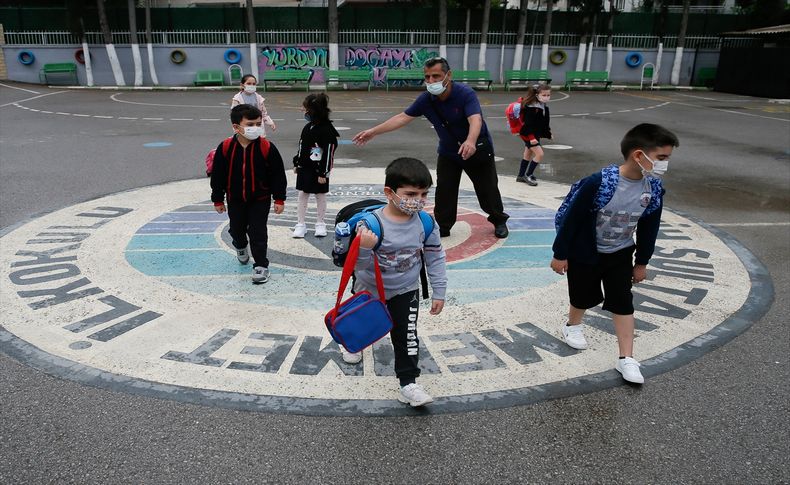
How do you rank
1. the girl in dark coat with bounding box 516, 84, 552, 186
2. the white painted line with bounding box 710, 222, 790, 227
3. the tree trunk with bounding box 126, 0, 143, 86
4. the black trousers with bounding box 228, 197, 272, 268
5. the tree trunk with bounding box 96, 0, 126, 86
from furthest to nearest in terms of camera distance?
1. the tree trunk with bounding box 126, 0, 143, 86
2. the tree trunk with bounding box 96, 0, 126, 86
3. the girl in dark coat with bounding box 516, 84, 552, 186
4. the white painted line with bounding box 710, 222, 790, 227
5. the black trousers with bounding box 228, 197, 272, 268

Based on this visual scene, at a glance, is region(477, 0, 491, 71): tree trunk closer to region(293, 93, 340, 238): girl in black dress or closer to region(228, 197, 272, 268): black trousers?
region(293, 93, 340, 238): girl in black dress

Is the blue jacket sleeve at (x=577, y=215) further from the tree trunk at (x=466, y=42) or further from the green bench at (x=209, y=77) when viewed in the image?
the tree trunk at (x=466, y=42)

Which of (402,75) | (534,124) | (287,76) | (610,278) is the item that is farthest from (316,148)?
(402,75)

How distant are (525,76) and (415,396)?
29.4 m

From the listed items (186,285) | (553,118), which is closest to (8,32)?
(553,118)

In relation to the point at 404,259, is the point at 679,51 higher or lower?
higher

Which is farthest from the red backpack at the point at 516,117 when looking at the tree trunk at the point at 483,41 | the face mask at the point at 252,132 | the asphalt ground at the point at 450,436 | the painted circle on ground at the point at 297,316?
the tree trunk at the point at 483,41

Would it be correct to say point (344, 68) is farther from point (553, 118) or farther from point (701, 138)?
point (701, 138)

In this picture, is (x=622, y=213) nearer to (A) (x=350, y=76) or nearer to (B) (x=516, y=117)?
(B) (x=516, y=117)

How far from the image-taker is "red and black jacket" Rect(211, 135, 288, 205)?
5.11 metres

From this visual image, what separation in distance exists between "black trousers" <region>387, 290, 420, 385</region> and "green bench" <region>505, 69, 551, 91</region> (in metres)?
28.0

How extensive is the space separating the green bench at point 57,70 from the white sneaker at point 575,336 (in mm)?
31400

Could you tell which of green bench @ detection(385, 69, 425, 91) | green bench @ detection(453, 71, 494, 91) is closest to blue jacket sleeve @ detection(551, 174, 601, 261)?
green bench @ detection(385, 69, 425, 91)

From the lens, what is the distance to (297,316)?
186 inches
